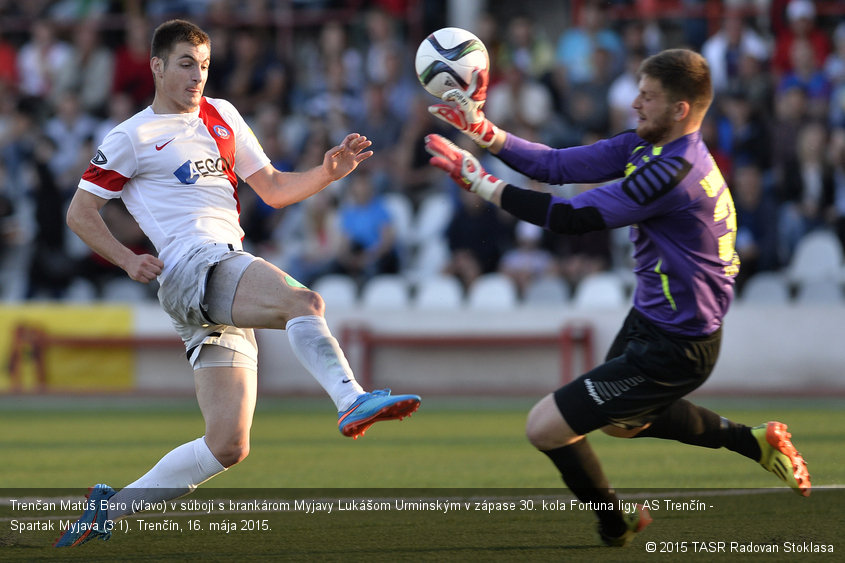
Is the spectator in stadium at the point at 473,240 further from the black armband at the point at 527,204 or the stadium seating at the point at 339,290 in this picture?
the black armband at the point at 527,204

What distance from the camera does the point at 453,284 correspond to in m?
13.0

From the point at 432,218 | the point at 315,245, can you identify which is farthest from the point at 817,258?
the point at 315,245

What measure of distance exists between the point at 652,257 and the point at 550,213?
495 mm

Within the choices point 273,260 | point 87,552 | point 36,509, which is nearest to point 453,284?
point 273,260

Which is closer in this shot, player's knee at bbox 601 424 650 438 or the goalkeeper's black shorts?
the goalkeeper's black shorts

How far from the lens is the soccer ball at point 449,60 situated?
5430 millimetres

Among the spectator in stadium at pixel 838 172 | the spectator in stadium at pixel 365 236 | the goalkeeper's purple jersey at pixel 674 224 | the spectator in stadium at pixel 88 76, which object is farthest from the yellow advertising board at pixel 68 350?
the goalkeeper's purple jersey at pixel 674 224

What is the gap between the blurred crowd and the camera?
1239cm

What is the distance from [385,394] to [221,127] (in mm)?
1621

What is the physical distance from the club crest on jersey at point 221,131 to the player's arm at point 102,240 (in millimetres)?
595

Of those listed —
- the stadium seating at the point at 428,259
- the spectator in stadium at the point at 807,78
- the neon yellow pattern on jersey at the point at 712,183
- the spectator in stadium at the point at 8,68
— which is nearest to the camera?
the neon yellow pattern on jersey at the point at 712,183

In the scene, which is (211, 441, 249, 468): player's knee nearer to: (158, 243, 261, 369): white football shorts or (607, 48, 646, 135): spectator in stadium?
(158, 243, 261, 369): white football shorts

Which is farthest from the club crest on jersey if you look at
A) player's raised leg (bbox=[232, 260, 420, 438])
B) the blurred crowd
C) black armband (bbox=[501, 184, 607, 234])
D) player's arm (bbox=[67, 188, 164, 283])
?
the blurred crowd

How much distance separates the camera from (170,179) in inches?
199
